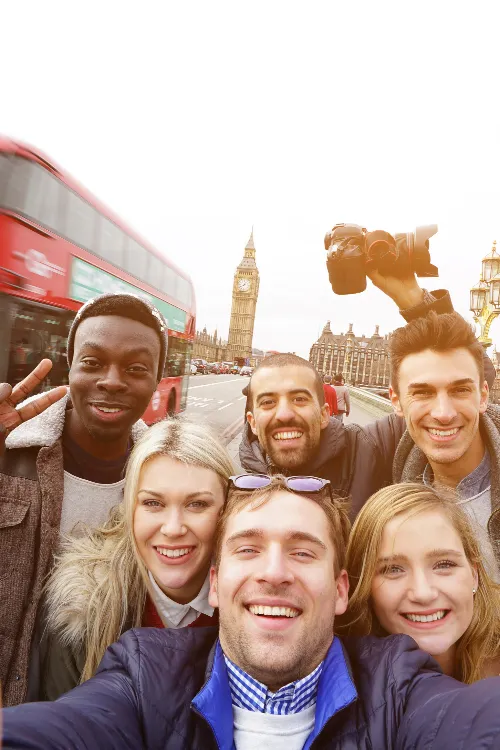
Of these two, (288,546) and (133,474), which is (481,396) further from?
(133,474)

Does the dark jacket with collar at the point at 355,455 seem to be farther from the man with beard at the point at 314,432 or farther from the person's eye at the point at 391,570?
the person's eye at the point at 391,570

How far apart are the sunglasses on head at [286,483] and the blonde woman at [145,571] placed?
6.2 inches

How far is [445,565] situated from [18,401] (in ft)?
5.61

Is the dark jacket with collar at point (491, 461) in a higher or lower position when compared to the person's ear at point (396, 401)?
lower

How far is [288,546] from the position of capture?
1470 millimetres

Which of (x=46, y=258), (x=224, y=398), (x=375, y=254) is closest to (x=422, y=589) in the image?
(x=375, y=254)

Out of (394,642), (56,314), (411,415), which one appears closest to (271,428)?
(411,415)

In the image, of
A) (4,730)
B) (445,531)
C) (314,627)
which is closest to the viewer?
(4,730)

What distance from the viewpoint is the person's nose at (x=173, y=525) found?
65.0 inches

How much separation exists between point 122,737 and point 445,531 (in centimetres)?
118

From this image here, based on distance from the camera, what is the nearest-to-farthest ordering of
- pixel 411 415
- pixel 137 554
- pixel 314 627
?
pixel 314 627, pixel 137 554, pixel 411 415

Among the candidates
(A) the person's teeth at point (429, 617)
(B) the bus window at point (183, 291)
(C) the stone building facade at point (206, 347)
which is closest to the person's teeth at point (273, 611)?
(A) the person's teeth at point (429, 617)

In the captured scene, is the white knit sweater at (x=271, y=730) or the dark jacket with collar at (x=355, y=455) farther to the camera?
the dark jacket with collar at (x=355, y=455)

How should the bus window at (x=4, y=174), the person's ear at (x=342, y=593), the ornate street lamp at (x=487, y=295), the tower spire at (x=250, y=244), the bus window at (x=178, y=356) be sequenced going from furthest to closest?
the bus window at (x=178, y=356)
the bus window at (x=4, y=174)
the tower spire at (x=250, y=244)
the ornate street lamp at (x=487, y=295)
the person's ear at (x=342, y=593)
